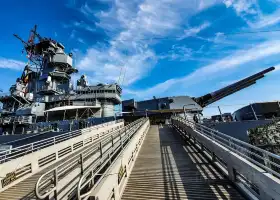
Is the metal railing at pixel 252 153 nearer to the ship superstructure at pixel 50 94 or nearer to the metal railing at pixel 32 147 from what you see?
the metal railing at pixel 32 147

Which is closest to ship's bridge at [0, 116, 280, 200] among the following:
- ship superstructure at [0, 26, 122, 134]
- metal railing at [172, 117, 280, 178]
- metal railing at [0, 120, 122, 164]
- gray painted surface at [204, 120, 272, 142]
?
metal railing at [172, 117, 280, 178]

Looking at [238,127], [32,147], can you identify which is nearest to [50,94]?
[32,147]

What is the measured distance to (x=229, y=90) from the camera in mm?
38656

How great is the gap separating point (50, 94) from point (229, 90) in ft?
154

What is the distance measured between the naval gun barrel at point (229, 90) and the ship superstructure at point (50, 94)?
75.6 ft

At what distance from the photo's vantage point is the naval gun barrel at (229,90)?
117ft

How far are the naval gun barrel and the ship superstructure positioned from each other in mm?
23048

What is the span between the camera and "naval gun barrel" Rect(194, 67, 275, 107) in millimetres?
35594

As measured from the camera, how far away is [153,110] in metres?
35.9

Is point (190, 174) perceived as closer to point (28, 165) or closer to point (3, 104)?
point (28, 165)

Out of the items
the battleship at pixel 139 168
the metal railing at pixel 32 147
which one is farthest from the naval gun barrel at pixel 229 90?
the metal railing at pixel 32 147

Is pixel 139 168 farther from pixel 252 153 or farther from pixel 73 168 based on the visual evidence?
pixel 252 153

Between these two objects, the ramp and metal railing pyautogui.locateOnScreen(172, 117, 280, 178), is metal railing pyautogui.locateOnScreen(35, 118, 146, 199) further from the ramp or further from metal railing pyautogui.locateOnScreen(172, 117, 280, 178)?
metal railing pyautogui.locateOnScreen(172, 117, 280, 178)

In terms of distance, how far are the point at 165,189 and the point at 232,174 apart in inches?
78.3
